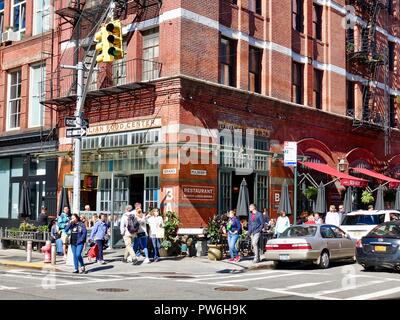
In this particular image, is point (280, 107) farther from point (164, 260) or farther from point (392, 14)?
point (392, 14)

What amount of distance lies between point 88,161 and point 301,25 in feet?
43.9

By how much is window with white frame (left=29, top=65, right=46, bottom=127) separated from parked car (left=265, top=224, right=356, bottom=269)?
1588cm

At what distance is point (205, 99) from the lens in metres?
24.7

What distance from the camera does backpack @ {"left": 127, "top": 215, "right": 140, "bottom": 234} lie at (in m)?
19.6

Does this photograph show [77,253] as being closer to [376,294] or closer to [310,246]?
[310,246]

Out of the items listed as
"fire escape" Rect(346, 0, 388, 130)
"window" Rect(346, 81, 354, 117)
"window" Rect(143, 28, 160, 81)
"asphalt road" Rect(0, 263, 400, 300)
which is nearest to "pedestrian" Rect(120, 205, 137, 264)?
"asphalt road" Rect(0, 263, 400, 300)

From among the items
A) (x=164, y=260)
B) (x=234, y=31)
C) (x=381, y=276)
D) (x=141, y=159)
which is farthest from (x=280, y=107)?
(x=381, y=276)

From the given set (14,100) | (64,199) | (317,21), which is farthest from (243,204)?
(14,100)

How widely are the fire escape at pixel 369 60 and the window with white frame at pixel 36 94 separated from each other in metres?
16.9

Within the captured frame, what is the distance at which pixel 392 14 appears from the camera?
38781 millimetres

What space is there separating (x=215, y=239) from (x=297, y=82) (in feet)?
41.7

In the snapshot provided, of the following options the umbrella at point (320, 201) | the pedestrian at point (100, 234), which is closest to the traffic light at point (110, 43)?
the pedestrian at point (100, 234)

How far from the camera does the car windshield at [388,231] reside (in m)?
17.1

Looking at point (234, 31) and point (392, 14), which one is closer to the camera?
point (234, 31)
